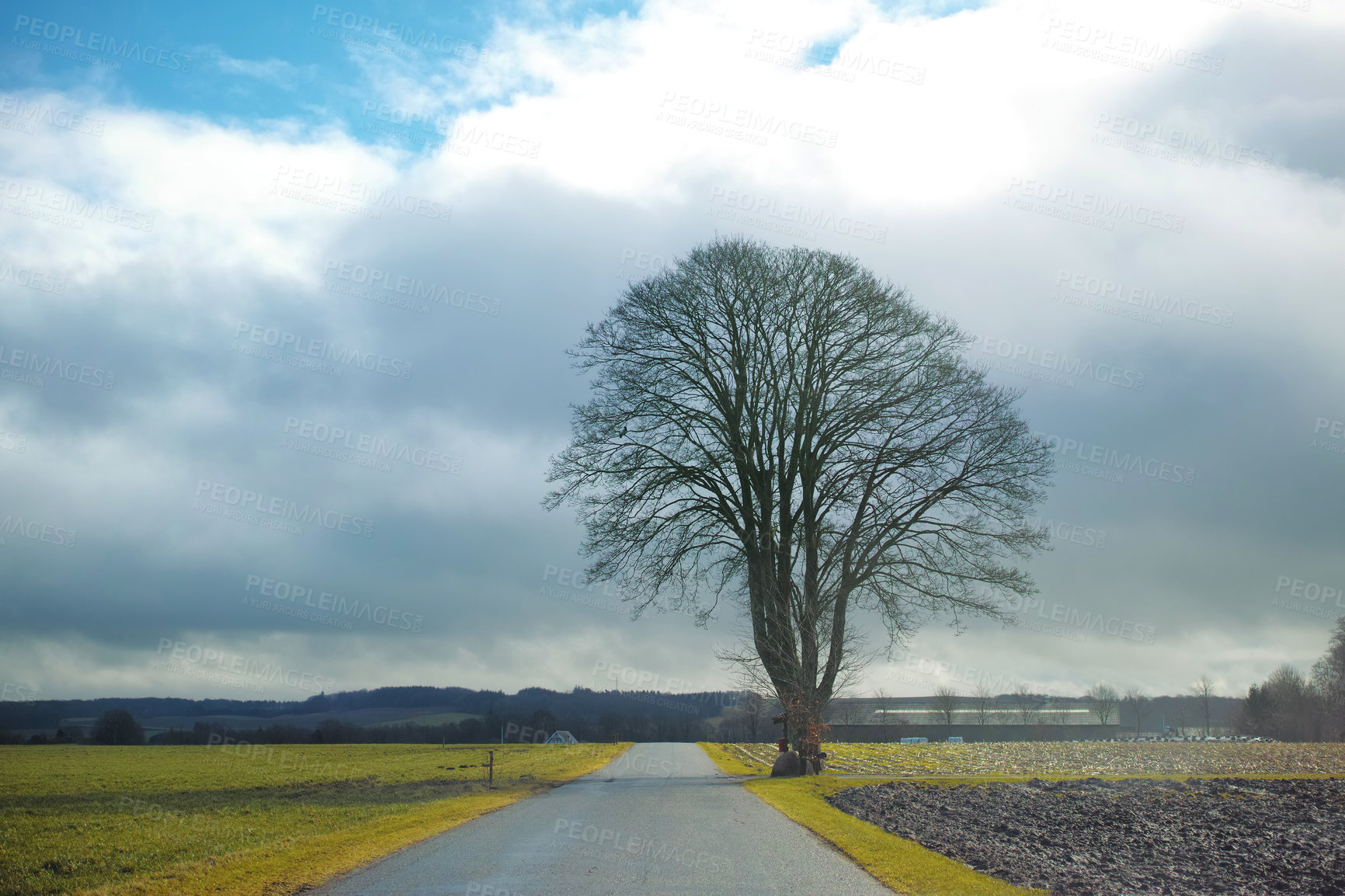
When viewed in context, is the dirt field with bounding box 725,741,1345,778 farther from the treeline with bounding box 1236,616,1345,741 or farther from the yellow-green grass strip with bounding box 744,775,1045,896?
the treeline with bounding box 1236,616,1345,741

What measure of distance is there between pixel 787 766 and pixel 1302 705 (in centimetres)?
6839

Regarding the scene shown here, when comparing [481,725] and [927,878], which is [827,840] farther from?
[481,725]

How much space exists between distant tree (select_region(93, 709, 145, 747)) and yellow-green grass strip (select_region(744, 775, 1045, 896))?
85.4 meters

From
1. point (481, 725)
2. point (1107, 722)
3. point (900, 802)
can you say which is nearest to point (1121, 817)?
point (900, 802)

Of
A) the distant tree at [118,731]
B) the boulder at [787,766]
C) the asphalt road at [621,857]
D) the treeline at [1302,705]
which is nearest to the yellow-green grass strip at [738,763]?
the boulder at [787,766]

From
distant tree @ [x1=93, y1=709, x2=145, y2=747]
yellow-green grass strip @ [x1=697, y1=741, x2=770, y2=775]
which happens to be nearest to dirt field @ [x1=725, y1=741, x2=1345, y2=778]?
yellow-green grass strip @ [x1=697, y1=741, x2=770, y2=775]

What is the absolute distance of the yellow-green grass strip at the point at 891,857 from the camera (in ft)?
29.6

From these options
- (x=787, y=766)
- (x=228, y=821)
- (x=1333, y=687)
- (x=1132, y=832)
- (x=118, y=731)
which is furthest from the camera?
(x=118, y=731)

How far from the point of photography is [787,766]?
23188 millimetres

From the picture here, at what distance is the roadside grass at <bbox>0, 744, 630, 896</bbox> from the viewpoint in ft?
34.6

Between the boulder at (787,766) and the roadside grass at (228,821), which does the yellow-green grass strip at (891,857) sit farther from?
the roadside grass at (228,821)

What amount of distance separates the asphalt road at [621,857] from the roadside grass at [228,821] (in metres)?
1.00

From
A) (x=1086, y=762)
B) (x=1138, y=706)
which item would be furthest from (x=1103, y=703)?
(x=1086, y=762)

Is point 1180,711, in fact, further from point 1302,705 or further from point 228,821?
point 228,821
